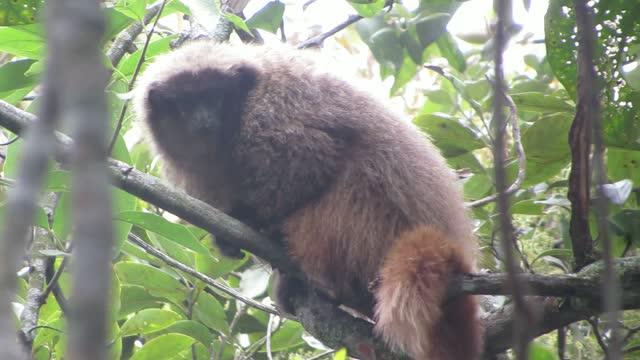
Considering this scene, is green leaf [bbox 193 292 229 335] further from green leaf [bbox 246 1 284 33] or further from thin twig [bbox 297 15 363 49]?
thin twig [bbox 297 15 363 49]

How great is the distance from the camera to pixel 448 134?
10.9ft

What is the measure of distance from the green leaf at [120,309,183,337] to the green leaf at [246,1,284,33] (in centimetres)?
115

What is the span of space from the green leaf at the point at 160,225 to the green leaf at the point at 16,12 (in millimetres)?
853

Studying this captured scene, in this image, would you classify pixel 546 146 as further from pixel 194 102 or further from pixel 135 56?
pixel 135 56

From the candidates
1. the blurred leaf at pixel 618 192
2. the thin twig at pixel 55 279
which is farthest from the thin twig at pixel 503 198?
the thin twig at pixel 55 279

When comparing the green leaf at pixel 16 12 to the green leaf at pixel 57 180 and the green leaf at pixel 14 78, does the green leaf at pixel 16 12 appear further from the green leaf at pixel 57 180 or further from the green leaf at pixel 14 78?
the green leaf at pixel 57 180

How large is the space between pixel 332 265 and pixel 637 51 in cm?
120

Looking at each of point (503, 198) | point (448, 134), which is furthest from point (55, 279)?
point (503, 198)

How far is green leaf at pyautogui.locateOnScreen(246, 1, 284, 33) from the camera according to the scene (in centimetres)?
324

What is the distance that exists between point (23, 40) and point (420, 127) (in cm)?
155

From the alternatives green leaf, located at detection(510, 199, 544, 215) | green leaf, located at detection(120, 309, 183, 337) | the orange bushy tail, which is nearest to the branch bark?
the orange bushy tail

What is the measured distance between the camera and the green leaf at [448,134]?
3.30 m

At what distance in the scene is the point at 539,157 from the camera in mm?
3053

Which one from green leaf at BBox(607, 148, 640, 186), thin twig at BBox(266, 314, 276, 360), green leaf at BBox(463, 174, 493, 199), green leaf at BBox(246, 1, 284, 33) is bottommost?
thin twig at BBox(266, 314, 276, 360)
